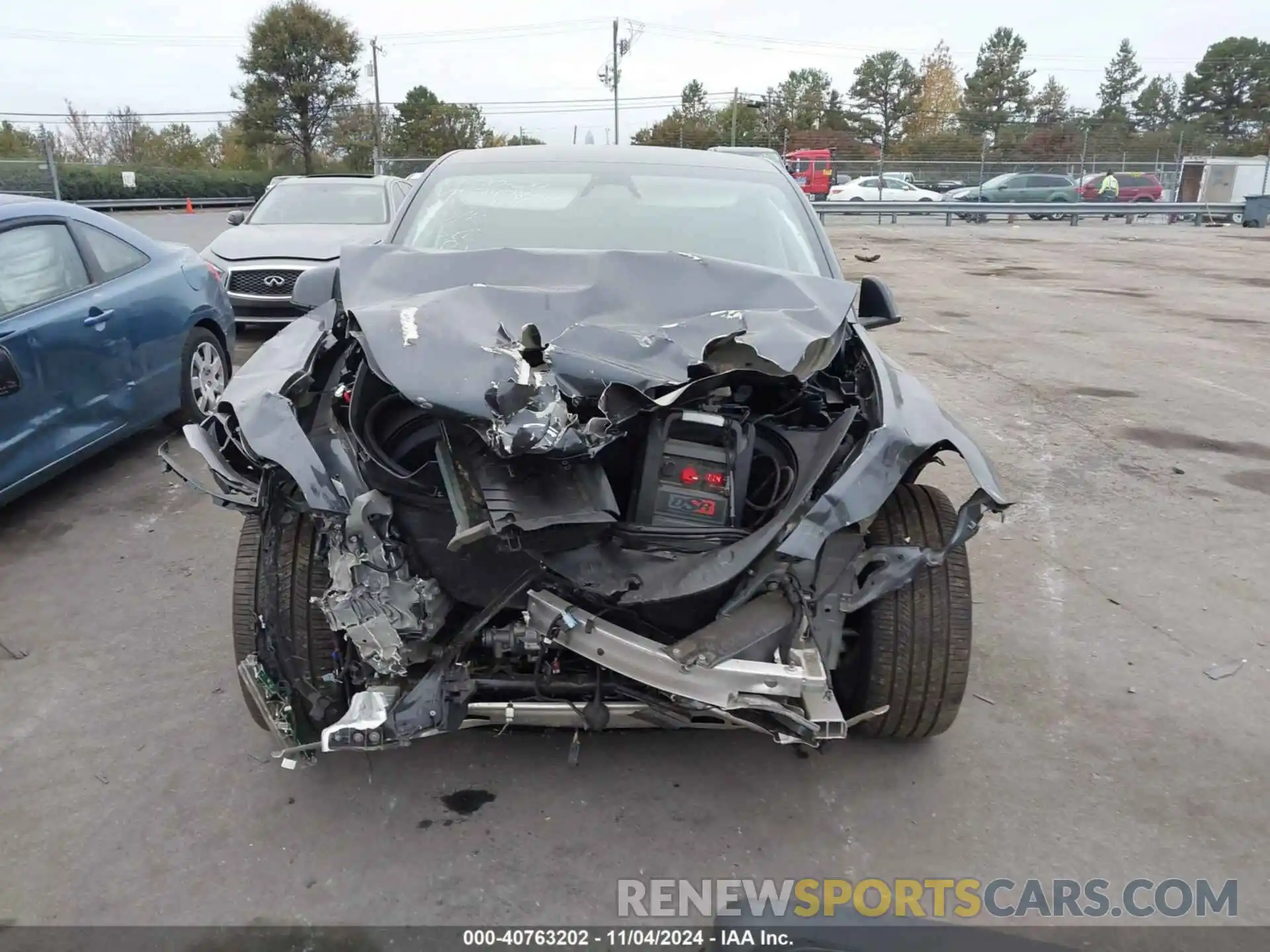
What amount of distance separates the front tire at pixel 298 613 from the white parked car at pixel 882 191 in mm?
32969

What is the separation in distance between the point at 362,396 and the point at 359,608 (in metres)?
0.61

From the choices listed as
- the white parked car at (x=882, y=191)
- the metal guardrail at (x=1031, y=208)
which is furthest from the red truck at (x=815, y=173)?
the metal guardrail at (x=1031, y=208)

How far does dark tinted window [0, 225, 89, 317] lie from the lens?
4.35m

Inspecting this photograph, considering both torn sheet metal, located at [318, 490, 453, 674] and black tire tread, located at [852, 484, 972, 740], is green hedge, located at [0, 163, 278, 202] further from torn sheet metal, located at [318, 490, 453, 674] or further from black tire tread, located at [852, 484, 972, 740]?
black tire tread, located at [852, 484, 972, 740]

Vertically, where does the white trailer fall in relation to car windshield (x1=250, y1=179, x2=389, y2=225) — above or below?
above

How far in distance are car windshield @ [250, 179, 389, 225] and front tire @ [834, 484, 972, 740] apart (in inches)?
312

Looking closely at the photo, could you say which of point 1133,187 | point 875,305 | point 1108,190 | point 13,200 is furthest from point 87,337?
point 1133,187

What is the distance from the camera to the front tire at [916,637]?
265cm

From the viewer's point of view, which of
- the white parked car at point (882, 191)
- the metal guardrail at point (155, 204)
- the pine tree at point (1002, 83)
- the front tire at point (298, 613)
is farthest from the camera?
the pine tree at point (1002, 83)

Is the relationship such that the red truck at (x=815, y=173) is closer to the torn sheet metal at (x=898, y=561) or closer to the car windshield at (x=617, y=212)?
the car windshield at (x=617, y=212)

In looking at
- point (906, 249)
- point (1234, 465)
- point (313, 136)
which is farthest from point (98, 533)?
point (313, 136)

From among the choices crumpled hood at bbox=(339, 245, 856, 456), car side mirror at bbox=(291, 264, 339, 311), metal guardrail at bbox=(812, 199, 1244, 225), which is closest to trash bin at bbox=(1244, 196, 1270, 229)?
metal guardrail at bbox=(812, 199, 1244, 225)

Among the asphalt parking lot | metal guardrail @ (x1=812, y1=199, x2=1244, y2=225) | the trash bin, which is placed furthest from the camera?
the trash bin

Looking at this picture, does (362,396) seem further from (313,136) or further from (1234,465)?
(313,136)
